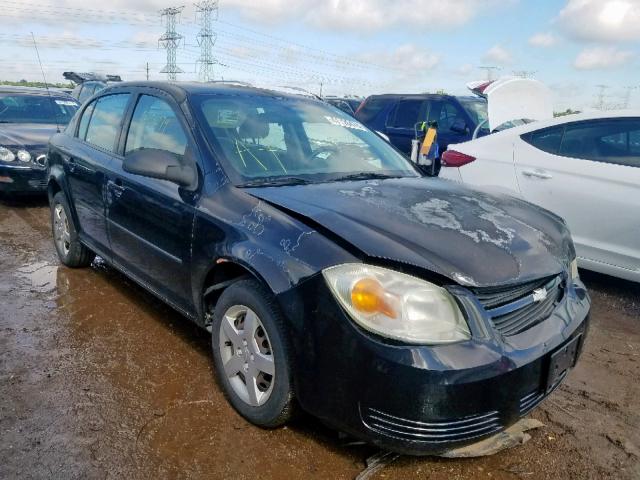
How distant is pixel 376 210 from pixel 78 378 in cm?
189

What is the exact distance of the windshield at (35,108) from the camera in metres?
7.88

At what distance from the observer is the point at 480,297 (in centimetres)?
201

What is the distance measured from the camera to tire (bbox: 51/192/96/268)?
4.48 meters

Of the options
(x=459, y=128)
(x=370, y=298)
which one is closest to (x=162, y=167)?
(x=370, y=298)

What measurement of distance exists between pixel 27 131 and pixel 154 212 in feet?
17.6

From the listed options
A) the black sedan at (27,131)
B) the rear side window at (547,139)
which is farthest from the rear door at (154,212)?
the black sedan at (27,131)

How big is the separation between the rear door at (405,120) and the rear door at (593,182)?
192 inches

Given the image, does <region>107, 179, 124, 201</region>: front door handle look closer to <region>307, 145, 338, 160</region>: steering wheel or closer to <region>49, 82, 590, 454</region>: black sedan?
<region>49, 82, 590, 454</region>: black sedan

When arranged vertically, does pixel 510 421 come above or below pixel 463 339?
below

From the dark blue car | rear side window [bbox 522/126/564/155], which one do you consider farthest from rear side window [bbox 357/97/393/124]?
rear side window [bbox 522/126/564/155]

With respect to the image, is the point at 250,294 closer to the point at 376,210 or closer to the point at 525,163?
the point at 376,210

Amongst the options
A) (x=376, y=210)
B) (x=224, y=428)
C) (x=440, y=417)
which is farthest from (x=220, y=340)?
(x=440, y=417)

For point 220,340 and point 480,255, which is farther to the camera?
point 220,340

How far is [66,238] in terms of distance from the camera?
465 centimetres
